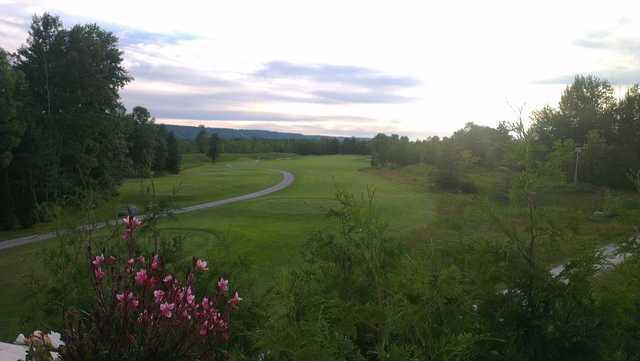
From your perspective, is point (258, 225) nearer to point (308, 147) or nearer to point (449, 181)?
point (449, 181)

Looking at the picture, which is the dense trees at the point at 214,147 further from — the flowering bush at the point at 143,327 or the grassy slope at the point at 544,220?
the flowering bush at the point at 143,327

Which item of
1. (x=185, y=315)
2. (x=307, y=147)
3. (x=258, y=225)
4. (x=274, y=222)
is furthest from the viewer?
(x=307, y=147)

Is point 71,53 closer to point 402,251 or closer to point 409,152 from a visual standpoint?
point 402,251

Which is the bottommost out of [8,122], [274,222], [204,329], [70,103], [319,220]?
[274,222]

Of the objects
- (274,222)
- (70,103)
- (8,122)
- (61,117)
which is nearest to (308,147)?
(70,103)

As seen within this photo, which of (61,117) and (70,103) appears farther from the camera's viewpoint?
(70,103)

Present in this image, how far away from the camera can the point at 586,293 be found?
445 centimetres

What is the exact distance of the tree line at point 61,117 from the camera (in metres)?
30.6

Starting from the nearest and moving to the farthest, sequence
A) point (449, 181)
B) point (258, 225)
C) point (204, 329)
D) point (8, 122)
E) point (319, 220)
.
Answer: point (204, 329)
point (8, 122)
point (258, 225)
point (319, 220)
point (449, 181)

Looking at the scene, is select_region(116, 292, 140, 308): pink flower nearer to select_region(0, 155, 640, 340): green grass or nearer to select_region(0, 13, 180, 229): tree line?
select_region(0, 155, 640, 340): green grass

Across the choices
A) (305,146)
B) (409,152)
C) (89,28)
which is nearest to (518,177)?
(89,28)

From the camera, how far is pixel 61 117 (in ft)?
107

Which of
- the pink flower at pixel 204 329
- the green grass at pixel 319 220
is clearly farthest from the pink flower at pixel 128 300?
the green grass at pixel 319 220

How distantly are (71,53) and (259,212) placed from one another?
15.4 m
